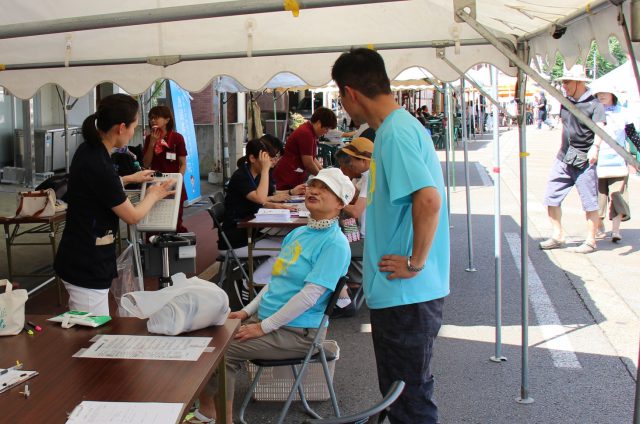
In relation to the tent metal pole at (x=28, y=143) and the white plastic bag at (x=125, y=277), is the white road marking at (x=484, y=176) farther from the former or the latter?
the white plastic bag at (x=125, y=277)

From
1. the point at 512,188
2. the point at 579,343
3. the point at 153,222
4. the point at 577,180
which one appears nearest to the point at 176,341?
the point at 153,222

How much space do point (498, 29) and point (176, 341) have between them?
10.6 feet

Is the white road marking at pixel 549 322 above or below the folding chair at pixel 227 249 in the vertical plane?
below

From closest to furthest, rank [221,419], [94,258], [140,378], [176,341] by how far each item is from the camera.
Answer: [140,378], [176,341], [221,419], [94,258]

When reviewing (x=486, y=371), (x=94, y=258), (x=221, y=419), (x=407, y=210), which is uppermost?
(x=407, y=210)

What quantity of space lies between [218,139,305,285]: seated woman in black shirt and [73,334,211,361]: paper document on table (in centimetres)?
355

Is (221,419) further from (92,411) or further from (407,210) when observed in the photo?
(407,210)

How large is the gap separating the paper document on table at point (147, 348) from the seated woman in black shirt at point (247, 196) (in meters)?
Answer: 3.55

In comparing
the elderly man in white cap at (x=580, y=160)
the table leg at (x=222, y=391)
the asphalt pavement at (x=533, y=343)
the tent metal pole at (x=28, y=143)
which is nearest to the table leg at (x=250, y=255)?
the asphalt pavement at (x=533, y=343)

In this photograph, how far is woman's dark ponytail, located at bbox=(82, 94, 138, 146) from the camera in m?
3.62

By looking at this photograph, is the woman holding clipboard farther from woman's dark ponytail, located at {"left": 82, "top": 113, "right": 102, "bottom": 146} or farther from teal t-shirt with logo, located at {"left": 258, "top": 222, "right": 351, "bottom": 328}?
teal t-shirt with logo, located at {"left": 258, "top": 222, "right": 351, "bottom": 328}

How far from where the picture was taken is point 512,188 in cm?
1569

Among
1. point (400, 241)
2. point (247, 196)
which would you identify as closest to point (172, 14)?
point (400, 241)

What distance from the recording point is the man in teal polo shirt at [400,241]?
270 cm
